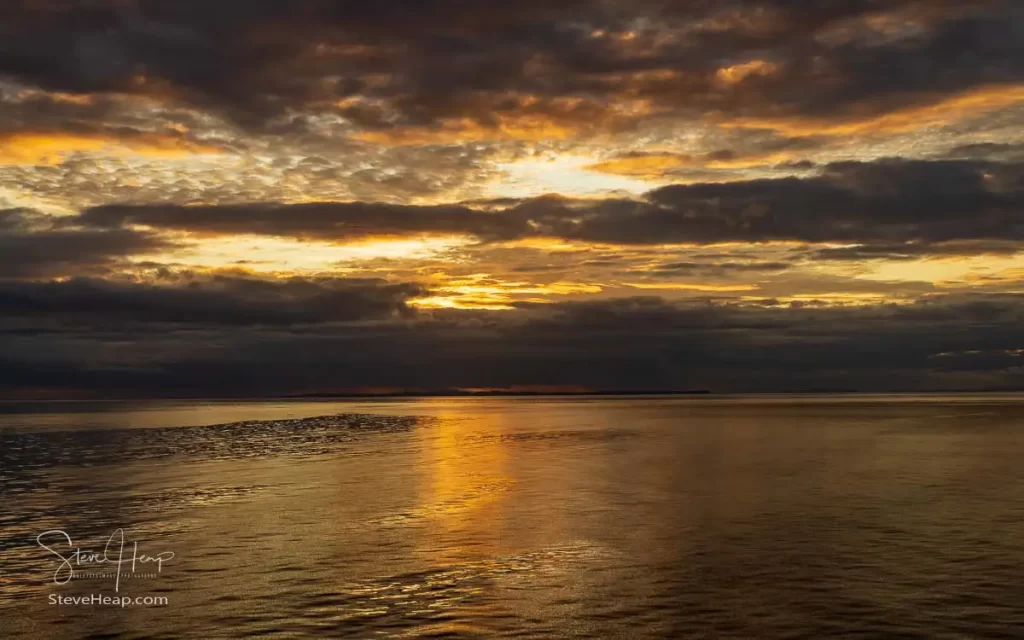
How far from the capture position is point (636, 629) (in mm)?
19406

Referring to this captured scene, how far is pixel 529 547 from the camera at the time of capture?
28859 millimetres

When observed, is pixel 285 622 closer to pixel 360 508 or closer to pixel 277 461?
pixel 360 508

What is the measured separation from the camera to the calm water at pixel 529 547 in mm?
20172

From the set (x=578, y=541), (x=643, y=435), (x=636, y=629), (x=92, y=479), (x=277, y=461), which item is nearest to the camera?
(x=636, y=629)

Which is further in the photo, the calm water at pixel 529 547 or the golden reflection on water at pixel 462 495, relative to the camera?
the golden reflection on water at pixel 462 495

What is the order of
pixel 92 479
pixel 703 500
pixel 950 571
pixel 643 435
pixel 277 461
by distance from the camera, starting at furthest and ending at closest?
pixel 643 435, pixel 277 461, pixel 92 479, pixel 703 500, pixel 950 571

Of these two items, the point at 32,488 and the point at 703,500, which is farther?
the point at 32,488

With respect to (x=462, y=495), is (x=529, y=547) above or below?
above

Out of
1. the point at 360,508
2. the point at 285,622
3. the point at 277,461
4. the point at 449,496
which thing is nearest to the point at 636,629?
the point at 285,622

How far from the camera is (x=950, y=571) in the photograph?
80.9 ft

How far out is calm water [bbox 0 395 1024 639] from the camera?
20.2 metres

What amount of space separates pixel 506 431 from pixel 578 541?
78195 mm

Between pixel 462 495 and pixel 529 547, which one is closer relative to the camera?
pixel 529 547

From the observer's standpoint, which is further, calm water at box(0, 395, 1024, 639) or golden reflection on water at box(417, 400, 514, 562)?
golden reflection on water at box(417, 400, 514, 562)
